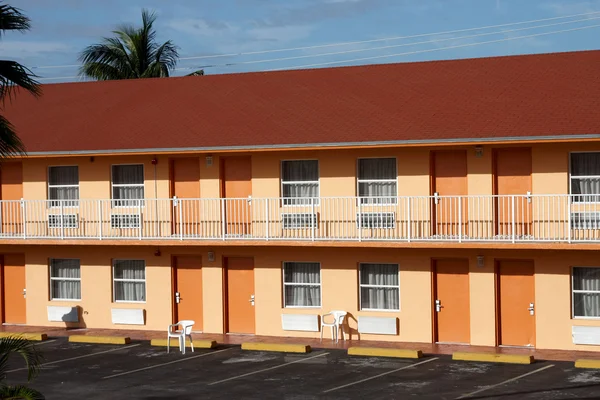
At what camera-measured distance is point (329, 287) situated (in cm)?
2866

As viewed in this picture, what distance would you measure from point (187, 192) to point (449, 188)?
7.60m

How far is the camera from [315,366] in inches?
981

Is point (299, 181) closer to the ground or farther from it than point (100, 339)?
farther from it

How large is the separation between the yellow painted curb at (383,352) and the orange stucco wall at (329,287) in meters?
1.82

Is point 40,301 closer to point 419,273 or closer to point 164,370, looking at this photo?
point 164,370

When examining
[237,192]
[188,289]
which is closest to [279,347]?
[188,289]

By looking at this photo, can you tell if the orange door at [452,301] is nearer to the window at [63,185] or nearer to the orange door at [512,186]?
the orange door at [512,186]

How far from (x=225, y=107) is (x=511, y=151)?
926 centimetres

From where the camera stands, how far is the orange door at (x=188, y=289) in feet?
99.3

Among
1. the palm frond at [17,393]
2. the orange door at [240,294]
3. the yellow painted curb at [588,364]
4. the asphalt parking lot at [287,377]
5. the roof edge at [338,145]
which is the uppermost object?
the roof edge at [338,145]

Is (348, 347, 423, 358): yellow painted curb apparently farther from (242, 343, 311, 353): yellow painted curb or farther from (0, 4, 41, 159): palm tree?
(0, 4, 41, 159): palm tree

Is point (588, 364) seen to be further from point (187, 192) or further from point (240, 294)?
point (187, 192)

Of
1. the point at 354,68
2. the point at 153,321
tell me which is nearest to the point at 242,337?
the point at 153,321

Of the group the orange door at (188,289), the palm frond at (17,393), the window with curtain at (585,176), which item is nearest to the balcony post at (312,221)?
the orange door at (188,289)
